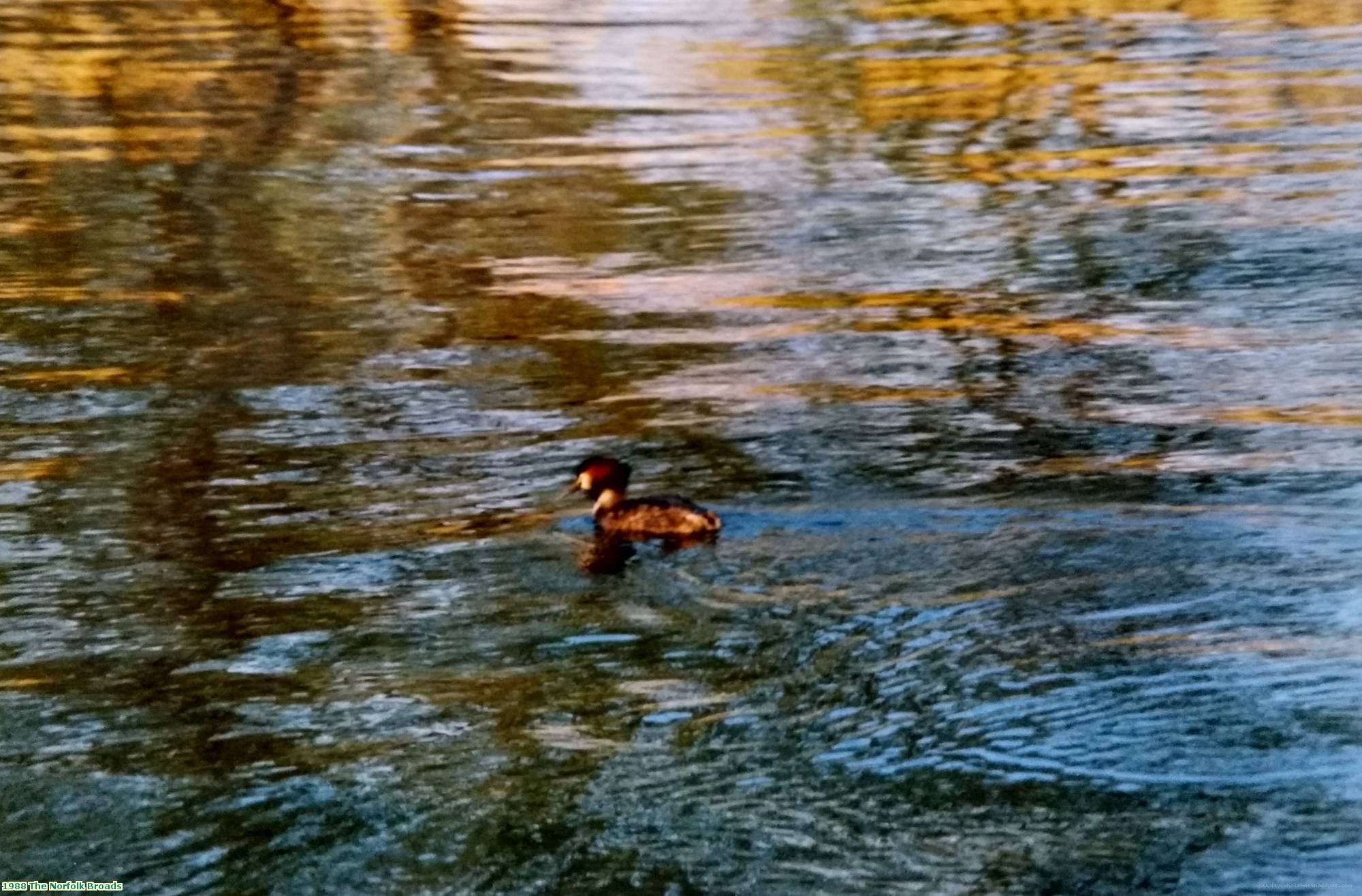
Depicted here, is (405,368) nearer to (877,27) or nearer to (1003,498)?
(1003,498)

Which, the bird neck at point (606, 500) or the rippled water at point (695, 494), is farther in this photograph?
the bird neck at point (606, 500)

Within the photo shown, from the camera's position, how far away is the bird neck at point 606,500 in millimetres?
8242

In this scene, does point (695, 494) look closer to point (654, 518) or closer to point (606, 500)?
point (606, 500)

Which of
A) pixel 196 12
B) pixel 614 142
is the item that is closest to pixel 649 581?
pixel 614 142

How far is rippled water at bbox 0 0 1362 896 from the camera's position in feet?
19.7

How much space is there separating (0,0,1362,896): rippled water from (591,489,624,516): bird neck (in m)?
0.18

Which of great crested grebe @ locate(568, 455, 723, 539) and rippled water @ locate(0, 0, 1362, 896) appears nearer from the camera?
rippled water @ locate(0, 0, 1362, 896)

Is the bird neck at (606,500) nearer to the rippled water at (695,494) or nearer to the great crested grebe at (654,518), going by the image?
the great crested grebe at (654,518)

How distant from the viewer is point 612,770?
6.28 metres

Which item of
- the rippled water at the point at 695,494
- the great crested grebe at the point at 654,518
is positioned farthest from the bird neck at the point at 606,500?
the rippled water at the point at 695,494

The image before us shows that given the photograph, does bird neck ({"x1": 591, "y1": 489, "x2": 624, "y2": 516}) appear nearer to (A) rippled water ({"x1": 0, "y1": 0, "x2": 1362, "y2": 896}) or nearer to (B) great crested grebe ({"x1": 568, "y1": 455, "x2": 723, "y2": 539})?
(B) great crested grebe ({"x1": 568, "y1": 455, "x2": 723, "y2": 539})

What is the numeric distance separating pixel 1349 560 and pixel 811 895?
2988 millimetres

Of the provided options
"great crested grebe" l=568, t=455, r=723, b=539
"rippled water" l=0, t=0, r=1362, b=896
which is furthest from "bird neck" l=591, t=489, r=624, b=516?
"rippled water" l=0, t=0, r=1362, b=896

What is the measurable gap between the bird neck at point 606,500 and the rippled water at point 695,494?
0.58ft
